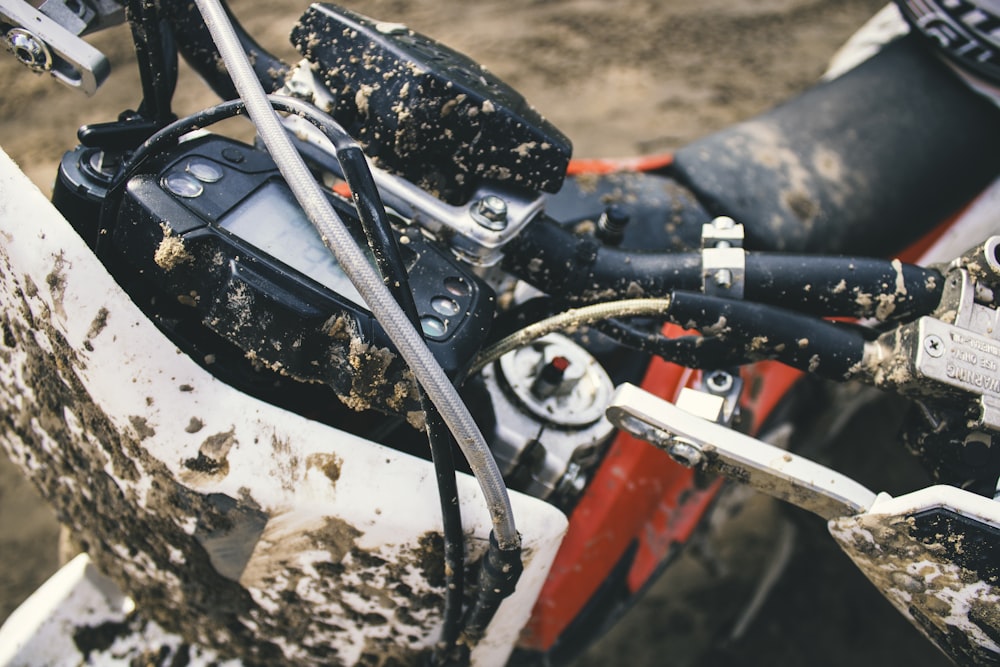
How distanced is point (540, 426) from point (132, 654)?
0.65 meters

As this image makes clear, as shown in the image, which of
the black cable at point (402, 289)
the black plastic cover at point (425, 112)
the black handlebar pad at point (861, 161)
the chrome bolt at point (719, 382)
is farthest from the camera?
the black handlebar pad at point (861, 161)

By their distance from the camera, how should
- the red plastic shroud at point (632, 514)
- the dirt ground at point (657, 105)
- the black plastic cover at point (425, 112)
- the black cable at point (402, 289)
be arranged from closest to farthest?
the black cable at point (402, 289) → the black plastic cover at point (425, 112) → the red plastic shroud at point (632, 514) → the dirt ground at point (657, 105)

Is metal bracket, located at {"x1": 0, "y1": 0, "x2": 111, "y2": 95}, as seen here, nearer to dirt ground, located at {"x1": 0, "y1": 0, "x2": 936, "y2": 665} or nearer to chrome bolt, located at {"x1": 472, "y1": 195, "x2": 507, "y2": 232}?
→ chrome bolt, located at {"x1": 472, "y1": 195, "x2": 507, "y2": 232}

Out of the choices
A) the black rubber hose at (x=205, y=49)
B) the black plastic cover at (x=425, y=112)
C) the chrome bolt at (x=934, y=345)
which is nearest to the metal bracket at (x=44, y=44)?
the black rubber hose at (x=205, y=49)

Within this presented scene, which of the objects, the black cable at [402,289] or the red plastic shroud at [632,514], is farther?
the red plastic shroud at [632,514]

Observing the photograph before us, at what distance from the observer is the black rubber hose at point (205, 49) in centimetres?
96

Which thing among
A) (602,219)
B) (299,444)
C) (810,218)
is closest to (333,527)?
(299,444)

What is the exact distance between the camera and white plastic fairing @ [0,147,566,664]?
783 millimetres

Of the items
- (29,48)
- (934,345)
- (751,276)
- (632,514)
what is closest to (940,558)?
(934,345)

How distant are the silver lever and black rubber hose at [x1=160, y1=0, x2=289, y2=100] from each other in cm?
58

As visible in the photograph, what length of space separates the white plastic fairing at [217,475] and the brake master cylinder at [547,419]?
0.12 meters

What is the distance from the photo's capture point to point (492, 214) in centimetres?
86

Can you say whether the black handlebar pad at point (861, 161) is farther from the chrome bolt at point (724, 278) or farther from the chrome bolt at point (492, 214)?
the chrome bolt at point (492, 214)

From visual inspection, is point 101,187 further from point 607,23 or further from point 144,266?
point 607,23
